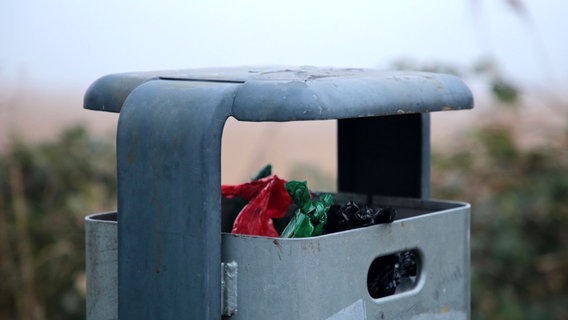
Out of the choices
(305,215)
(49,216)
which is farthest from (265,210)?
(49,216)

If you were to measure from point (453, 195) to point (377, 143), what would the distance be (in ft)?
6.37

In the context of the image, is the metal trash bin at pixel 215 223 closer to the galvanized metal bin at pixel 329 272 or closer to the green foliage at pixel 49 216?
the galvanized metal bin at pixel 329 272

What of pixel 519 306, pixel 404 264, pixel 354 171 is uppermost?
pixel 354 171

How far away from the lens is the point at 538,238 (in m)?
4.16

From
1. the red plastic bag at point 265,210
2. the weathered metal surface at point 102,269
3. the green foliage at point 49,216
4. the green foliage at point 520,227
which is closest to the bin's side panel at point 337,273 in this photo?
the red plastic bag at point 265,210

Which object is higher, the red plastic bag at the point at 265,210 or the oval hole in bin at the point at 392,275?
the red plastic bag at the point at 265,210

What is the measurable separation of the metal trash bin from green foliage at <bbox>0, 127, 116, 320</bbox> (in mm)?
2090

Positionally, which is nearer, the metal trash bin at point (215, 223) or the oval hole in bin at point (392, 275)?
the metal trash bin at point (215, 223)

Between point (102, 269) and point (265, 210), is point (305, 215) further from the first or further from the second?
point (102, 269)

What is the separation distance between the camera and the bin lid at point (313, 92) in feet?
5.39

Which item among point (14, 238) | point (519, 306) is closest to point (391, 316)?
point (519, 306)

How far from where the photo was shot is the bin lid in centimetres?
164

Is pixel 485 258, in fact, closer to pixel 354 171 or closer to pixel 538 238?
pixel 538 238

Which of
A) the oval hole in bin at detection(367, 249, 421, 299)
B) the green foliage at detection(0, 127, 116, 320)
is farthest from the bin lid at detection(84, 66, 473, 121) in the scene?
the green foliage at detection(0, 127, 116, 320)
